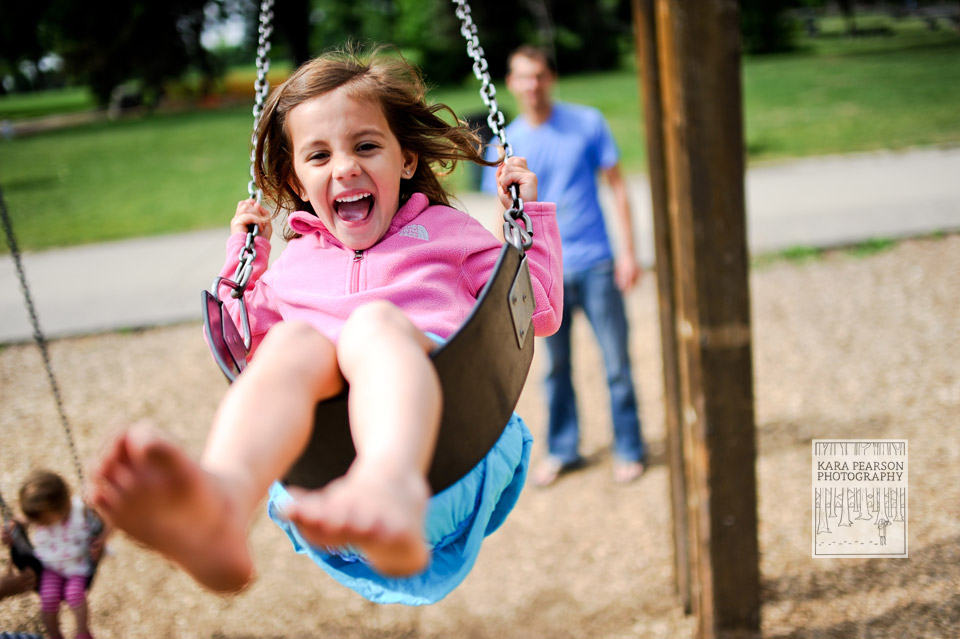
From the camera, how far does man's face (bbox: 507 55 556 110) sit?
11.6 feet

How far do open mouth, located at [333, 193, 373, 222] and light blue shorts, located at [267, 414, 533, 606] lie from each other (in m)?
0.54

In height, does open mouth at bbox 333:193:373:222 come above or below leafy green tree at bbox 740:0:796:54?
above

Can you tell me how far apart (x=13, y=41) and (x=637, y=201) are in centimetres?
646

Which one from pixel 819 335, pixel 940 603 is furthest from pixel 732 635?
pixel 819 335

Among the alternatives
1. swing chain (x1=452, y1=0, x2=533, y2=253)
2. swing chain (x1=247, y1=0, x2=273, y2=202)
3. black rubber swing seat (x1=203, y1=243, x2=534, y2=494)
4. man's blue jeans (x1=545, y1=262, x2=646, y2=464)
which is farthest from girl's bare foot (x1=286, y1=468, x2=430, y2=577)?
man's blue jeans (x1=545, y1=262, x2=646, y2=464)

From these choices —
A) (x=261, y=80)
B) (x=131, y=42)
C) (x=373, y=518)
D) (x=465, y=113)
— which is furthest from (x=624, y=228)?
(x=131, y=42)

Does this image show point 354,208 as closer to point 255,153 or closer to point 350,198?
point 350,198

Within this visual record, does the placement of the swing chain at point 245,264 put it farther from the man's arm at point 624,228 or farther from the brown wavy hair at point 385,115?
the man's arm at point 624,228

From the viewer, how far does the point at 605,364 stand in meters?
3.78

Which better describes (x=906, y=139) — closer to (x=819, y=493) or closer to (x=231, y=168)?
(x=819, y=493)

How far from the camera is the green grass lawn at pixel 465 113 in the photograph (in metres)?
10.7

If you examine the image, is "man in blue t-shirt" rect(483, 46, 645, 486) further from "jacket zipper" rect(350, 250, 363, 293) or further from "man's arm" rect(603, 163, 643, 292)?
"jacket zipper" rect(350, 250, 363, 293)

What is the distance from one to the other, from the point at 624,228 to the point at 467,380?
264 cm

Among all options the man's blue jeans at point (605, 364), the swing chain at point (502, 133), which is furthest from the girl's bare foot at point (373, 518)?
the man's blue jeans at point (605, 364)
